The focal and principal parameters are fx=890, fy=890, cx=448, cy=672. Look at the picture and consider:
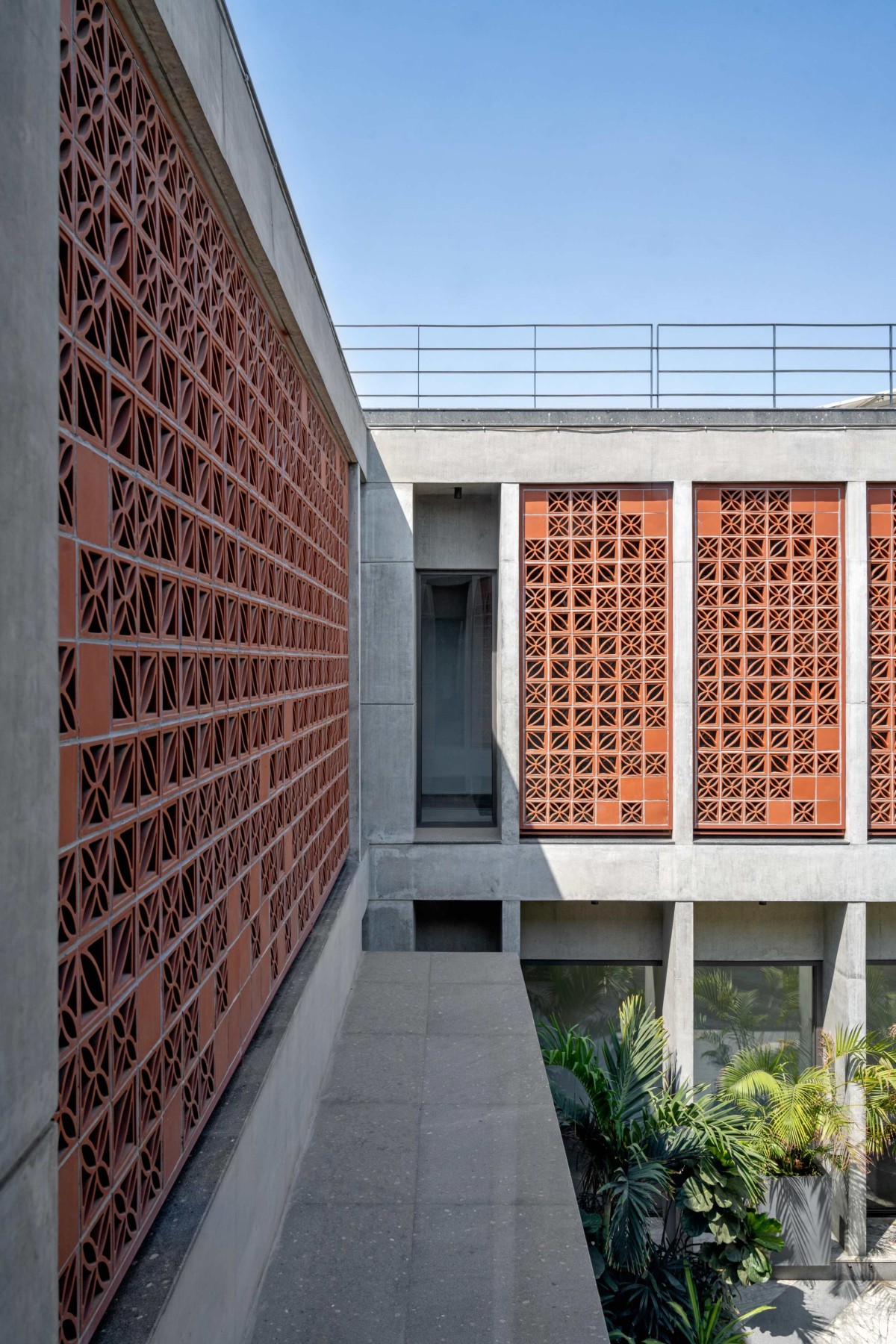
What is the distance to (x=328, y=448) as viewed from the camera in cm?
637

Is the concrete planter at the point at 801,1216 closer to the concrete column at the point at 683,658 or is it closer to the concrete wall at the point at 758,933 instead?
the concrete wall at the point at 758,933

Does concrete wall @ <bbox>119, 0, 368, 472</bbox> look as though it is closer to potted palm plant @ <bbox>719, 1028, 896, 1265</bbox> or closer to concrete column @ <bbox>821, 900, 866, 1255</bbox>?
concrete column @ <bbox>821, 900, 866, 1255</bbox>

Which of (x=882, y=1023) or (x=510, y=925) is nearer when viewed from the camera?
(x=510, y=925)

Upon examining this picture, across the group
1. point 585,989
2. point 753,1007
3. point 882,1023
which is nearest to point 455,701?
point 585,989

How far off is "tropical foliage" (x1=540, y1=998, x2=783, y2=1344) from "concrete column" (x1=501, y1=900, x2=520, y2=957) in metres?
1.64

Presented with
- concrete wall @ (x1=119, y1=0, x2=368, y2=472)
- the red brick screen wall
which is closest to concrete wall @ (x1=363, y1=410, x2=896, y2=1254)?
concrete wall @ (x1=119, y1=0, x2=368, y2=472)

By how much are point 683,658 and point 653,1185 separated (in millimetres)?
4482

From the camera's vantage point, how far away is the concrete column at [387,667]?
28.1ft

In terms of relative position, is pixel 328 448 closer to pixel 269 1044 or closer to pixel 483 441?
pixel 483 441

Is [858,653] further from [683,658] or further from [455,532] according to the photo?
[455,532]

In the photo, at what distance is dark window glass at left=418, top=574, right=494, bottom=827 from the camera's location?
9203 millimetres

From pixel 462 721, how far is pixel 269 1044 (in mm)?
5693

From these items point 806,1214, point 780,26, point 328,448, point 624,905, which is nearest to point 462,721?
point 624,905

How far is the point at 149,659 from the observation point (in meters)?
2.40
